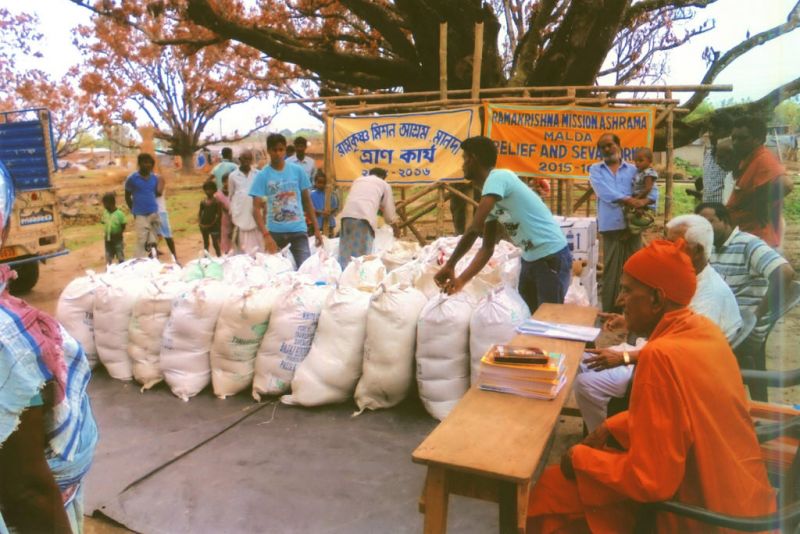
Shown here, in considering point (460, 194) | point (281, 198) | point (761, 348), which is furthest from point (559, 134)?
point (761, 348)

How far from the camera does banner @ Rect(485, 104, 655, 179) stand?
748cm

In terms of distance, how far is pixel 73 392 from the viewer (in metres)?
1.57

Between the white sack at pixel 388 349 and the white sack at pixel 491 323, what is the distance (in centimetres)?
42

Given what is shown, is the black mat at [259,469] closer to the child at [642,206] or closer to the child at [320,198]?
the child at [642,206]

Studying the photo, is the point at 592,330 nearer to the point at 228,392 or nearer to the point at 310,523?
the point at 310,523

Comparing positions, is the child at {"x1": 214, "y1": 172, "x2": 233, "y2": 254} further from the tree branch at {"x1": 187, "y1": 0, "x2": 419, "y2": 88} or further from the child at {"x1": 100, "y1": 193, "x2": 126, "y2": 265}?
the tree branch at {"x1": 187, "y1": 0, "x2": 419, "y2": 88}

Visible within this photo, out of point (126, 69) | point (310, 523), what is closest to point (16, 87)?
point (126, 69)

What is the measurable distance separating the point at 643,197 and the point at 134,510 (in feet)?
16.0

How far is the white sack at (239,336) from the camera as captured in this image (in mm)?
4305

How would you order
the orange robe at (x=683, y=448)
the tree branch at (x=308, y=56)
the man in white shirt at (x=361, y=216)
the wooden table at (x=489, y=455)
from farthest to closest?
the tree branch at (x=308, y=56)
the man in white shirt at (x=361, y=216)
the wooden table at (x=489, y=455)
the orange robe at (x=683, y=448)

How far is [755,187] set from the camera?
13.0 ft

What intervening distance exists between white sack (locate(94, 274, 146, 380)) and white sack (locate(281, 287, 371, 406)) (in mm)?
1433

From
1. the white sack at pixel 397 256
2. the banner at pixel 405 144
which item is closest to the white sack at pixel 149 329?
the white sack at pixel 397 256

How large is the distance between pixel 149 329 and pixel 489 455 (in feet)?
10.9
